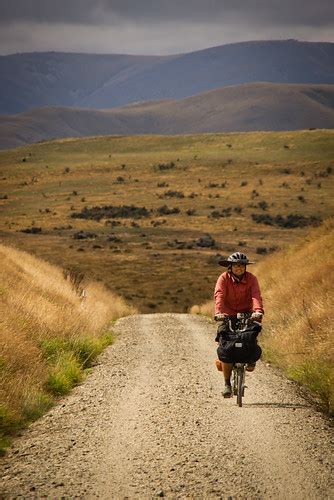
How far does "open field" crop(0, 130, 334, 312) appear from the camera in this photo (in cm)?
6034

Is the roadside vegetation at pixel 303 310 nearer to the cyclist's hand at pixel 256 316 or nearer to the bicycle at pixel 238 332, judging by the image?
the bicycle at pixel 238 332

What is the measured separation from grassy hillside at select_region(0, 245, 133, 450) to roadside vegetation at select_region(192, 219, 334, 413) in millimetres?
4204

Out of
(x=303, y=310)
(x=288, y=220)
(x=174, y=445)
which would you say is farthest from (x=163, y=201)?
(x=174, y=445)

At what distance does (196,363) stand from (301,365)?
146 inches

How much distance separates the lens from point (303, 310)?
19047 mm

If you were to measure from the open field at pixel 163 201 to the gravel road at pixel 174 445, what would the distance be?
34.1 meters

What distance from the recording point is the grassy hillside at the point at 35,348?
10789 mm

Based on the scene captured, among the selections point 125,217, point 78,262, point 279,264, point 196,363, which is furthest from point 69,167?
point 196,363

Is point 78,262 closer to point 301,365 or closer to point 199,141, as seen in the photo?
point 301,365

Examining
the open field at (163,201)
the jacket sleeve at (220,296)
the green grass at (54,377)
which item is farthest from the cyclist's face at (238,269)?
the open field at (163,201)

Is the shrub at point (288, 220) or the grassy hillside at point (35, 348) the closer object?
the grassy hillside at point (35, 348)

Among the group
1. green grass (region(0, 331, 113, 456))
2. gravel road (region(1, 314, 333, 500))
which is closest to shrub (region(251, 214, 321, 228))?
green grass (region(0, 331, 113, 456))

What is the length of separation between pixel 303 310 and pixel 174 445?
10.7 m

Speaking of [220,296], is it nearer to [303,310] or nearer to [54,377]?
[54,377]
